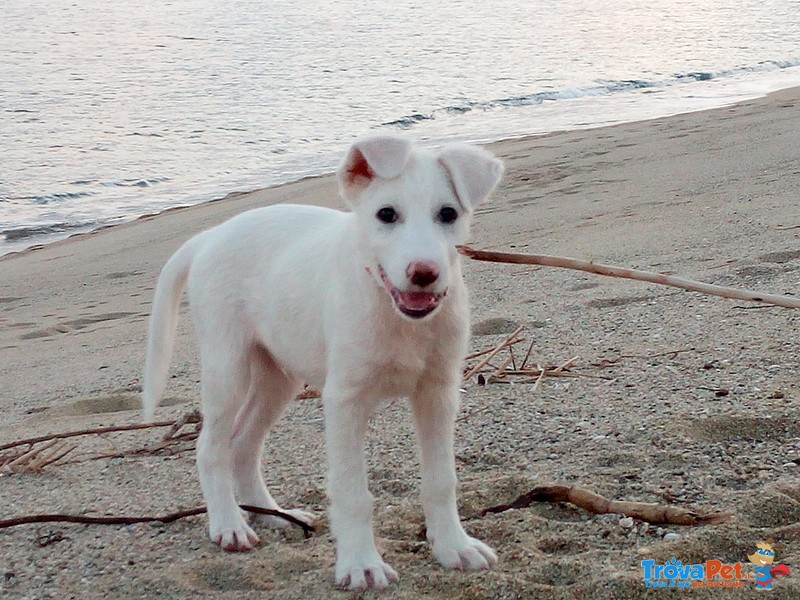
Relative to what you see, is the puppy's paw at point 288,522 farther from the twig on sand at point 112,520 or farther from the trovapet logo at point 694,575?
the trovapet logo at point 694,575

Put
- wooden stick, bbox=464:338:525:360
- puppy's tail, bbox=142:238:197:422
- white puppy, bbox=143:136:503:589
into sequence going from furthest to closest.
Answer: wooden stick, bbox=464:338:525:360
puppy's tail, bbox=142:238:197:422
white puppy, bbox=143:136:503:589

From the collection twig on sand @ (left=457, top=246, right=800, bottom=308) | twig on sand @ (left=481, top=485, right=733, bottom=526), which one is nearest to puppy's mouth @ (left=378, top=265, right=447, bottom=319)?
twig on sand @ (left=457, top=246, right=800, bottom=308)

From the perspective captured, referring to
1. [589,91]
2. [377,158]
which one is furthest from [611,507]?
[589,91]

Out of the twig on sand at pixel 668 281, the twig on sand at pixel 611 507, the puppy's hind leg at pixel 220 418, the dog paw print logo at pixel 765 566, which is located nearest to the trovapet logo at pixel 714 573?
the dog paw print logo at pixel 765 566

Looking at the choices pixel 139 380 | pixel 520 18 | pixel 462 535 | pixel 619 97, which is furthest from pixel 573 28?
pixel 462 535

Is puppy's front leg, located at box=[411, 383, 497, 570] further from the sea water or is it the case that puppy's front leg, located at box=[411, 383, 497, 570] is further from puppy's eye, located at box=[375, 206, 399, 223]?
the sea water

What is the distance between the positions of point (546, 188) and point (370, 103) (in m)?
10.4

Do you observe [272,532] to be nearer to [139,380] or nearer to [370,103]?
[139,380]

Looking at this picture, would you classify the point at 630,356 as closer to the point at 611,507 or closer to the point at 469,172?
the point at 611,507

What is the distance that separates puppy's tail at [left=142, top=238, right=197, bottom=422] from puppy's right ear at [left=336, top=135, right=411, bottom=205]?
1086mm

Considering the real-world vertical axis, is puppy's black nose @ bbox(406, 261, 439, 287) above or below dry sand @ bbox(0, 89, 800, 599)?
above

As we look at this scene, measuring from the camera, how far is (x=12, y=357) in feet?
21.3

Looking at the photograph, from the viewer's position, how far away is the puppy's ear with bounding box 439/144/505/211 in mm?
3203

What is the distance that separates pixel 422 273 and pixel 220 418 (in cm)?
115
